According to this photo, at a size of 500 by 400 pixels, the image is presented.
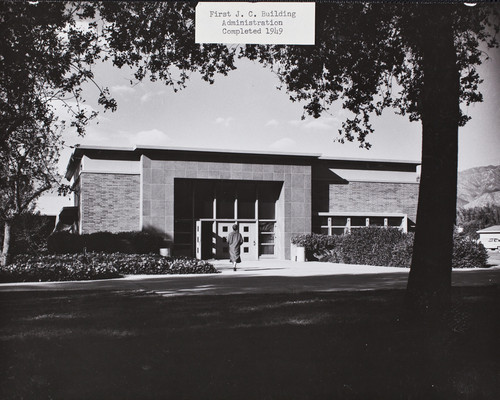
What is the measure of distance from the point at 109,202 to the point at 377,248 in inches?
409

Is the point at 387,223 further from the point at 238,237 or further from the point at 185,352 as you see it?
the point at 185,352

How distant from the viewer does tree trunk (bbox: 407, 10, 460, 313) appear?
6371mm

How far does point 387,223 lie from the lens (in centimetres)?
2530

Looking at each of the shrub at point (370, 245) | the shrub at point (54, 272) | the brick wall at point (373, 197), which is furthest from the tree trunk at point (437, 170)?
the brick wall at point (373, 197)

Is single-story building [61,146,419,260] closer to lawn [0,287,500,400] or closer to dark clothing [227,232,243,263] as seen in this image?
dark clothing [227,232,243,263]

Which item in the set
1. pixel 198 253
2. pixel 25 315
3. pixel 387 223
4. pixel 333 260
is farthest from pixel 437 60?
pixel 387 223

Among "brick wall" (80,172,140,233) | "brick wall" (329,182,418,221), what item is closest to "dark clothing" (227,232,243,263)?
"brick wall" (80,172,140,233)

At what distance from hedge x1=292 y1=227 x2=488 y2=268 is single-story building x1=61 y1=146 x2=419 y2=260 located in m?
1.58

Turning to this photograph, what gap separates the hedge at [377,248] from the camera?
1544 cm

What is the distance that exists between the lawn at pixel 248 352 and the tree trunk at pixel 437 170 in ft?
1.33

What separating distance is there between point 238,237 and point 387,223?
447 inches

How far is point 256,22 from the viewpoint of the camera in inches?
206

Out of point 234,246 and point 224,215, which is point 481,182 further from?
point 224,215

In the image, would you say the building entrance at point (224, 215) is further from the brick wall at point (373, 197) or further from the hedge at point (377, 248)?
the brick wall at point (373, 197)
